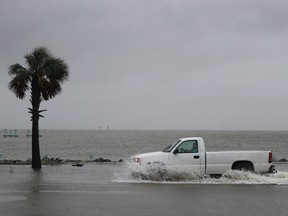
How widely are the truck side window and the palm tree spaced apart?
10426 mm

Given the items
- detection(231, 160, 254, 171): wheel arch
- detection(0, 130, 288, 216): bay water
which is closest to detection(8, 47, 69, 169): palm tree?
detection(0, 130, 288, 216): bay water

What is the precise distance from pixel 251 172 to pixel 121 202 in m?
7.16

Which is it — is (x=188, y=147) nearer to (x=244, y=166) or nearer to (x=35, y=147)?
(x=244, y=166)

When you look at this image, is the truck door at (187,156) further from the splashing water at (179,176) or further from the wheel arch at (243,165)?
the wheel arch at (243,165)

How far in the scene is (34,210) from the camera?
37.1 feet

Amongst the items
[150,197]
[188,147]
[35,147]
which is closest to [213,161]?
[188,147]

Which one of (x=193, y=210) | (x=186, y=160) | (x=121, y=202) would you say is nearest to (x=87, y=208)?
(x=121, y=202)

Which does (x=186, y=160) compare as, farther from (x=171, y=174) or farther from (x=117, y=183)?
(x=117, y=183)

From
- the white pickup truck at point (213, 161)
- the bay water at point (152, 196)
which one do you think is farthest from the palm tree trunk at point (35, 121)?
the white pickup truck at point (213, 161)

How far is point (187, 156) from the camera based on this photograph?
18.5 m

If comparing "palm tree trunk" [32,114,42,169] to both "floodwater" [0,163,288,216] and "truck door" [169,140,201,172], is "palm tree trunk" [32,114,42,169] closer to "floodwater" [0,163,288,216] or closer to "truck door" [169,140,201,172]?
"floodwater" [0,163,288,216]

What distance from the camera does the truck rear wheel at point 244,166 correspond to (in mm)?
18312

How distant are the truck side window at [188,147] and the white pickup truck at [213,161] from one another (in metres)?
0.12

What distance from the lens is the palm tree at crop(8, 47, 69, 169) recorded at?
1041 inches
